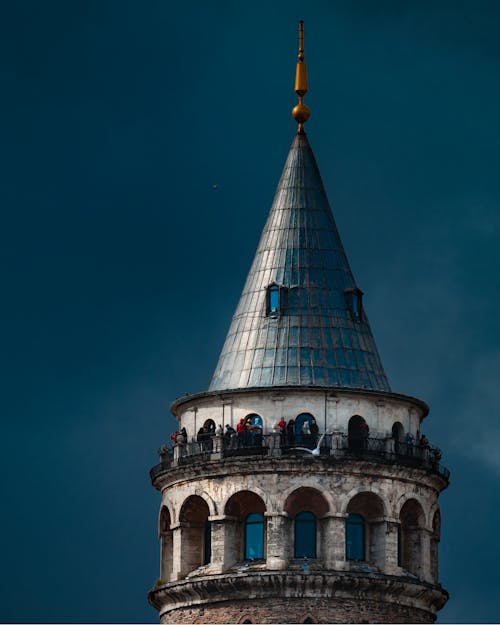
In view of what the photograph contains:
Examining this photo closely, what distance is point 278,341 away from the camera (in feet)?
307

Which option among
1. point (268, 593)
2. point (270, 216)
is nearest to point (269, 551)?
point (268, 593)

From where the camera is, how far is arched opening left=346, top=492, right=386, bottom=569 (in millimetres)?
90812

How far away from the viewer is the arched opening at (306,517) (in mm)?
90500

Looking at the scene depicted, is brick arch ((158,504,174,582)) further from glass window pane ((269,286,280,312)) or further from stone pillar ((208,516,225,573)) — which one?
glass window pane ((269,286,280,312))

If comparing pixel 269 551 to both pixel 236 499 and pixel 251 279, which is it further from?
pixel 251 279

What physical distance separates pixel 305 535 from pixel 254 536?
1897 mm

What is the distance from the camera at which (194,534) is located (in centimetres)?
9300

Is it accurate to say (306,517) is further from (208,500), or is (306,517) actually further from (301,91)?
(301,91)

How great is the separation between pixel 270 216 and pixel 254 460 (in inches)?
455

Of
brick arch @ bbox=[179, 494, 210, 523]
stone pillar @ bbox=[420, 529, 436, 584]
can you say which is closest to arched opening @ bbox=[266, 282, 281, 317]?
brick arch @ bbox=[179, 494, 210, 523]

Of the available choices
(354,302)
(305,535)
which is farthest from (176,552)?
(354,302)

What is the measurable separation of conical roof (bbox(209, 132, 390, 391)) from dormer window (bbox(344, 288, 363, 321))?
1.5 inches

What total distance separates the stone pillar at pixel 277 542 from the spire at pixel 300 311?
16.4 ft

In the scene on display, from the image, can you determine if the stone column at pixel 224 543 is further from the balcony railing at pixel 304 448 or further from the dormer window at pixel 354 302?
the dormer window at pixel 354 302
